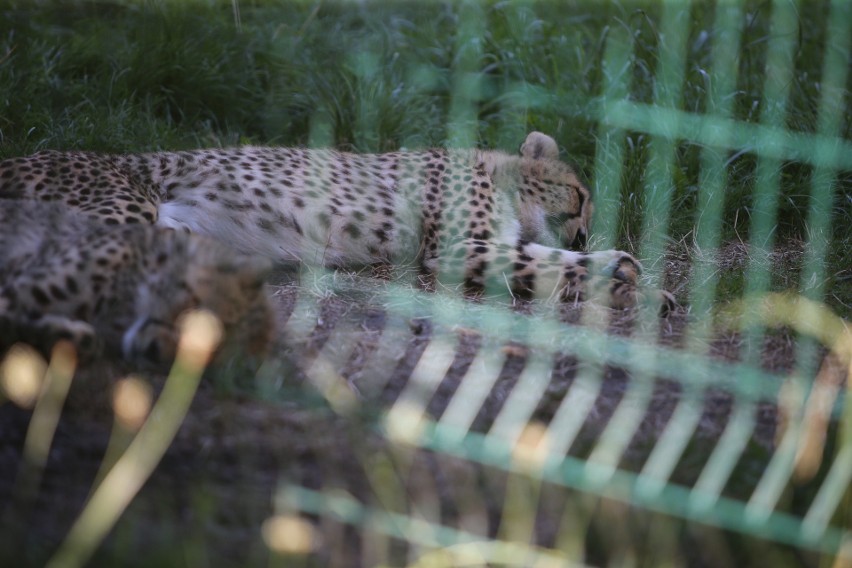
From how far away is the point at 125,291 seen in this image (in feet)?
9.55

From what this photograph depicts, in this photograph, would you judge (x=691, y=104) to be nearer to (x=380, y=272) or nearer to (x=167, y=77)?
(x=380, y=272)

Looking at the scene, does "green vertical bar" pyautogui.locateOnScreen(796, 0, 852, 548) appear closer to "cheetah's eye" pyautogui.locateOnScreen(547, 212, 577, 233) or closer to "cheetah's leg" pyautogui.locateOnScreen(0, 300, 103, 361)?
"cheetah's eye" pyautogui.locateOnScreen(547, 212, 577, 233)

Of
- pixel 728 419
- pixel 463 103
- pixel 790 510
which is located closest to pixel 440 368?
pixel 728 419

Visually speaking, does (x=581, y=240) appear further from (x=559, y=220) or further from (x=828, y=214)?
(x=828, y=214)

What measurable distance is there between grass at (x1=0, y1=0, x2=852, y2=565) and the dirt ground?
188cm

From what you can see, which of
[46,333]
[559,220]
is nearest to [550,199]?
[559,220]

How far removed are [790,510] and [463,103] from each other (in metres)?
3.73

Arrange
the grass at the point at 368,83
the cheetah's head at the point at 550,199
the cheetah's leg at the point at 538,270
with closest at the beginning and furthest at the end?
the cheetah's leg at the point at 538,270 < the cheetah's head at the point at 550,199 < the grass at the point at 368,83

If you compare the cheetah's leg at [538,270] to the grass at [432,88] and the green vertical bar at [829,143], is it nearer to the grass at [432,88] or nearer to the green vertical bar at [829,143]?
the grass at [432,88]

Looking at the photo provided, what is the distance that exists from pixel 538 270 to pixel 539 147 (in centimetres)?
85

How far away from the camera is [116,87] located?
210 inches

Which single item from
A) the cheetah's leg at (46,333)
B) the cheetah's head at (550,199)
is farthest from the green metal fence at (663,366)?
the cheetah's leg at (46,333)

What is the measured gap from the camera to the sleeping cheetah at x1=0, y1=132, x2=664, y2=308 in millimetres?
4023

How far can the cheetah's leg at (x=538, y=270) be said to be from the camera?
13.1ft
